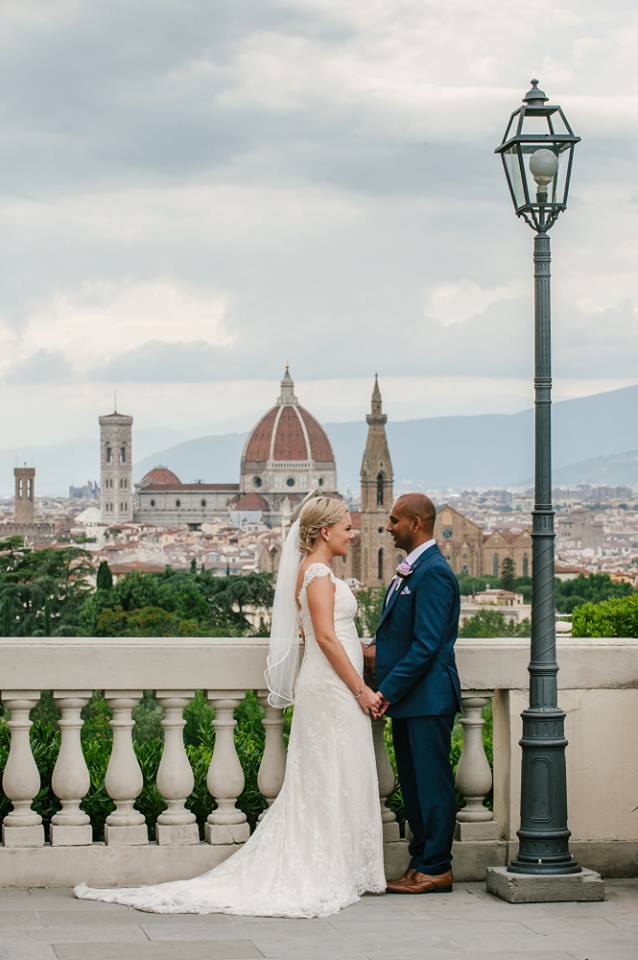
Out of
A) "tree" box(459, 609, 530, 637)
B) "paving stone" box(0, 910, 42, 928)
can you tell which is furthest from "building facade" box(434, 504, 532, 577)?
"paving stone" box(0, 910, 42, 928)

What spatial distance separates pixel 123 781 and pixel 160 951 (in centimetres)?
104

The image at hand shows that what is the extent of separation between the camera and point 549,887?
580cm

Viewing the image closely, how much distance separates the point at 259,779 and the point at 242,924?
764mm

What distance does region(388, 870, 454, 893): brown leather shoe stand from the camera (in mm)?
5918

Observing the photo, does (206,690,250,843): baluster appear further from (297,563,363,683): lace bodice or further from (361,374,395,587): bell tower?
(361,374,395,587): bell tower

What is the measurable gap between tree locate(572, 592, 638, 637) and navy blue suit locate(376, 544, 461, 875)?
212 inches

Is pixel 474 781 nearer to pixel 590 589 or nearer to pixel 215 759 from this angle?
pixel 215 759

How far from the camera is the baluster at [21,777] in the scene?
231 inches

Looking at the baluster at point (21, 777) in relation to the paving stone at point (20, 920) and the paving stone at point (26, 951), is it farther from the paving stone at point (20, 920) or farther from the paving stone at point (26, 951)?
the paving stone at point (26, 951)

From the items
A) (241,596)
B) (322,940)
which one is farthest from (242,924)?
(241,596)

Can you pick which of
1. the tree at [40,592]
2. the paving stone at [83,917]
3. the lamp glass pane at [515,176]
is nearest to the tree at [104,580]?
the tree at [40,592]

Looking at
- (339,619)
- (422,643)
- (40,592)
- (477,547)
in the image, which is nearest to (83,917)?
(339,619)

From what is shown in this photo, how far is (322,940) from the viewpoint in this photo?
522 centimetres

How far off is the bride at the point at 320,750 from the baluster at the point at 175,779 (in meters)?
0.22
